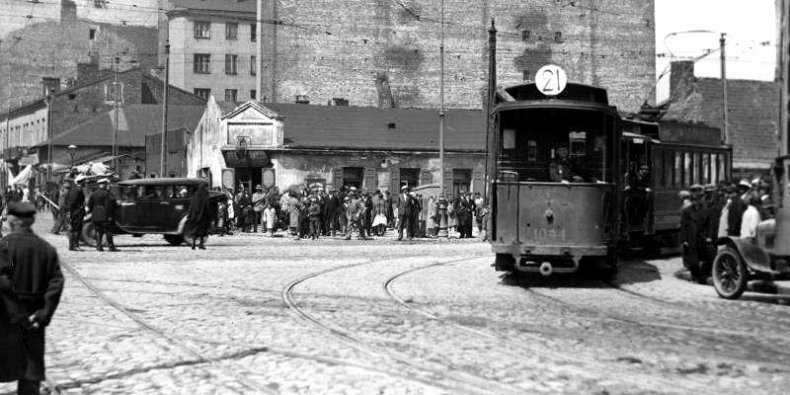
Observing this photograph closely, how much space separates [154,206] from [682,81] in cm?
3349

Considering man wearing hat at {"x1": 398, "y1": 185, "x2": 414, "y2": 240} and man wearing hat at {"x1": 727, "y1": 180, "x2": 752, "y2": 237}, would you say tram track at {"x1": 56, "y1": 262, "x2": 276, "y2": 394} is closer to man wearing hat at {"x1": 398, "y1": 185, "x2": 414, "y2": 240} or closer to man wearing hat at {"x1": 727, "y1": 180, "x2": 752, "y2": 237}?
man wearing hat at {"x1": 727, "y1": 180, "x2": 752, "y2": 237}

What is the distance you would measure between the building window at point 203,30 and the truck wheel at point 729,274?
73.7 metres

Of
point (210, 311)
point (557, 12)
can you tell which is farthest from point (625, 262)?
point (557, 12)

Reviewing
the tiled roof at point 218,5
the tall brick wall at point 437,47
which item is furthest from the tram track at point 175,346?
the tiled roof at point 218,5

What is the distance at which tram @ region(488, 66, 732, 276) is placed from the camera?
50.2 feet

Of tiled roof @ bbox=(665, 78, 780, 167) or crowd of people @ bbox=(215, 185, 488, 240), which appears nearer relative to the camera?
crowd of people @ bbox=(215, 185, 488, 240)

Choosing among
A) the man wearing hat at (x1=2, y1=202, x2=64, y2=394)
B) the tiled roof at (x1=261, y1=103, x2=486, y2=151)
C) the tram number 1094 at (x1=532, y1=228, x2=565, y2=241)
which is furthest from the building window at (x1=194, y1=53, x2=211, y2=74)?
the man wearing hat at (x1=2, y1=202, x2=64, y2=394)

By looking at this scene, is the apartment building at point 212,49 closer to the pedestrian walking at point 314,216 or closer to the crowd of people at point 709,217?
the pedestrian walking at point 314,216

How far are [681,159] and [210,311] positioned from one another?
14.5 meters

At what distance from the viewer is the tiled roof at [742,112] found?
49.6 meters

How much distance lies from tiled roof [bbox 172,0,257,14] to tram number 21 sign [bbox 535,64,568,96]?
70358 mm

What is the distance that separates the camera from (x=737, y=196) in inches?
642

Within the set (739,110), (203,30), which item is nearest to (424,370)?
(739,110)

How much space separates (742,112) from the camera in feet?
167
